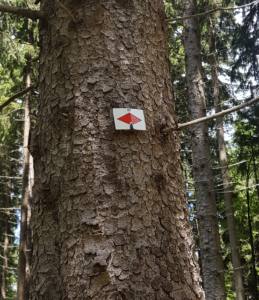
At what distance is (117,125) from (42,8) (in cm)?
77

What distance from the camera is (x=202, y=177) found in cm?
590

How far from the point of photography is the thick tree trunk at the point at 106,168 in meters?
1.20

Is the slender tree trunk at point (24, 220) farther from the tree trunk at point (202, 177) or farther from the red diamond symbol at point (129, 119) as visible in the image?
the red diamond symbol at point (129, 119)

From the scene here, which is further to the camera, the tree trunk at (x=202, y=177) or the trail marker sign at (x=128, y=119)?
the tree trunk at (x=202, y=177)

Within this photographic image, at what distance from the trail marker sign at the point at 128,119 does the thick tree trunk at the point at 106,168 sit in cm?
3

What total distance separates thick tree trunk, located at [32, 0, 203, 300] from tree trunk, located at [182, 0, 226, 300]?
173 inches

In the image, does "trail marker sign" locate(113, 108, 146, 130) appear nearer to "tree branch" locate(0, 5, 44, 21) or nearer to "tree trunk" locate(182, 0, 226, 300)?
"tree branch" locate(0, 5, 44, 21)

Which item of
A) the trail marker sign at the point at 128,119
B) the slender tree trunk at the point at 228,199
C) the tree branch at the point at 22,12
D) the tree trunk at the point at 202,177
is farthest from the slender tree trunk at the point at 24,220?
the trail marker sign at the point at 128,119

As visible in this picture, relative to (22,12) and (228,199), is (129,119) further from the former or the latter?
(228,199)

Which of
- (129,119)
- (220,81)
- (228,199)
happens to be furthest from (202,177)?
(220,81)

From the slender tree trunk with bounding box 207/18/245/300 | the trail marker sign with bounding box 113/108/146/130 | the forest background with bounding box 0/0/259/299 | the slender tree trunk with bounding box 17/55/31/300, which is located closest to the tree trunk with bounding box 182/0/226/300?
the slender tree trunk with bounding box 207/18/245/300

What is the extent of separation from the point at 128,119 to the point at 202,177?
4.75m

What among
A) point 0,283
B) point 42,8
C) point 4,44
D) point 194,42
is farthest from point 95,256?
point 0,283

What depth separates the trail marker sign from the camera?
4.42ft
